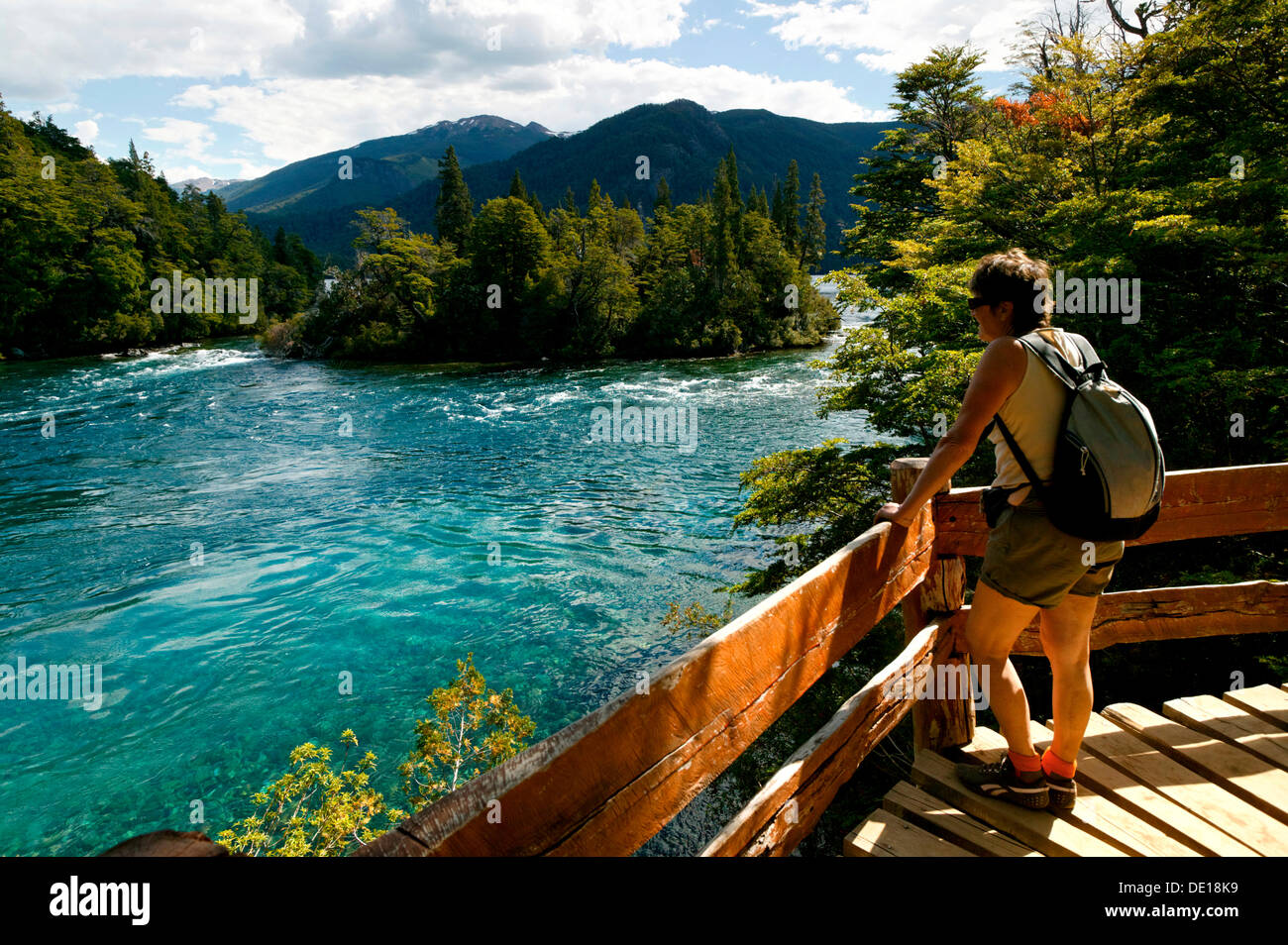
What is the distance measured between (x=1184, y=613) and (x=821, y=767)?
2459 millimetres

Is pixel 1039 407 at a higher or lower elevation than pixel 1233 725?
higher

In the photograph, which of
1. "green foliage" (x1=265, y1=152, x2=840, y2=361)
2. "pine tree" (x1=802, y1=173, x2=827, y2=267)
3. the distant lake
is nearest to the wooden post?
the distant lake

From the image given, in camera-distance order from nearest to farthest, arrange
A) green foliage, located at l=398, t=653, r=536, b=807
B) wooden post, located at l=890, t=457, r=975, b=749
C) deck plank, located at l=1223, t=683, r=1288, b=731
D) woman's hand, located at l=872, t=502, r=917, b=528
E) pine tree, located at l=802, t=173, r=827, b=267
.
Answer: woman's hand, located at l=872, t=502, r=917, b=528
wooden post, located at l=890, t=457, r=975, b=749
deck plank, located at l=1223, t=683, r=1288, b=731
green foliage, located at l=398, t=653, r=536, b=807
pine tree, located at l=802, t=173, r=827, b=267

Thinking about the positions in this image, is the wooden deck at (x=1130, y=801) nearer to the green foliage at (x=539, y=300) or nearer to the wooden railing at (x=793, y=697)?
the wooden railing at (x=793, y=697)

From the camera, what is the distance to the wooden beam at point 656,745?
4.47 feet

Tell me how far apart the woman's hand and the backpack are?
487mm

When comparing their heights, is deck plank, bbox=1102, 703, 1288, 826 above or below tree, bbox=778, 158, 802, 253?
below

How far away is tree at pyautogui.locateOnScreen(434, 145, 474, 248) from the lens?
61.5 metres

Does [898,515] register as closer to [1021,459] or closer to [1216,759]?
[1021,459]

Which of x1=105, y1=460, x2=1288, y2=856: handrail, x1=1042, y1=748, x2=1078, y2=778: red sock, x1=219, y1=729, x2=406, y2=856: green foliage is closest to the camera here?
x1=105, y1=460, x2=1288, y2=856: handrail

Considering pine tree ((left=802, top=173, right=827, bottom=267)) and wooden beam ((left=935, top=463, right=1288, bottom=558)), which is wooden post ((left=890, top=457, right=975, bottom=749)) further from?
pine tree ((left=802, top=173, right=827, bottom=267))

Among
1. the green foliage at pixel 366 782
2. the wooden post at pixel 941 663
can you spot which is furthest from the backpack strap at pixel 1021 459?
the green foliage at pixel 366 782

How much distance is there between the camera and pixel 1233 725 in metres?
3.43

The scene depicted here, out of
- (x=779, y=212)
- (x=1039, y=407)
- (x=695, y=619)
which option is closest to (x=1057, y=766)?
(x=1039, y=407)
